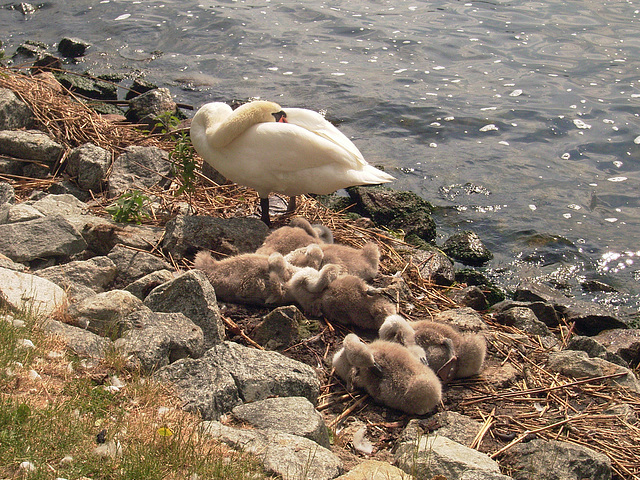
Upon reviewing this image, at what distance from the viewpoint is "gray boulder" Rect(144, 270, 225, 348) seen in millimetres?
4367

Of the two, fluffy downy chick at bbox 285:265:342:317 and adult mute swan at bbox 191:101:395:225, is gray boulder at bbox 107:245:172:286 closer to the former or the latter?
fluffy downy chick at bbox 285:265:342:317

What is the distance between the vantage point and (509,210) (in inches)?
377

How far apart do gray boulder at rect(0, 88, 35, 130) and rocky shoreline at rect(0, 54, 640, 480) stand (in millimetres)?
492

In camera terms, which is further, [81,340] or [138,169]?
[138,169]

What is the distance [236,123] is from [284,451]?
12.1 ft

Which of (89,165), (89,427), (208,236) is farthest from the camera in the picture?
(89,165)

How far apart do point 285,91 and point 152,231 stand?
26.7 ft

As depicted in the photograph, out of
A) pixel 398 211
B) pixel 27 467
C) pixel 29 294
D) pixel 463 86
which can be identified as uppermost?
pixel 27 467

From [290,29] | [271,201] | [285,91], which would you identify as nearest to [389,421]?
[271,201]

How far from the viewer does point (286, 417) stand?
3.44 m

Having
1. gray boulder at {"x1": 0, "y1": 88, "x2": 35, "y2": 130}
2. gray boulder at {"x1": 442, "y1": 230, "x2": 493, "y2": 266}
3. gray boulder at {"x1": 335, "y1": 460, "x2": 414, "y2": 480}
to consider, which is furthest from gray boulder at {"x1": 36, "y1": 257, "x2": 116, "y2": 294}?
gray boulder at {"x1": 442, "y1": 230, "x2": 493, "y2": 266}

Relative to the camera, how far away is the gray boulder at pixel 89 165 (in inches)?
281

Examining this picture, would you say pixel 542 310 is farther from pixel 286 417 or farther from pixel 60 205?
pixel 60 205

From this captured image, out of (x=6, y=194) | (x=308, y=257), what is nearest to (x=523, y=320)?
(x=308, y=257)
